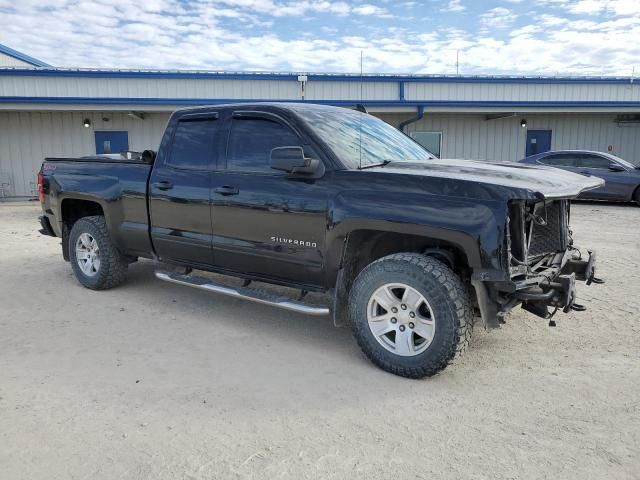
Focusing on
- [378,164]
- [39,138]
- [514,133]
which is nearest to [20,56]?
[39,138]

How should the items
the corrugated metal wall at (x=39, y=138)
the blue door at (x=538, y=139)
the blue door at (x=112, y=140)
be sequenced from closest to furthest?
the corrugated metal wall at (x=39, y=138) → the blue door at (x=112, y=140) → the blue door at (x=538, y=139)

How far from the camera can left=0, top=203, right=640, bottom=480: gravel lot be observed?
268cm

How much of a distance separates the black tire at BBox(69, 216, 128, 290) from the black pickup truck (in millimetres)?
269

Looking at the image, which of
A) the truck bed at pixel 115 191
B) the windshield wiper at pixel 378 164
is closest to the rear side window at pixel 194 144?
the truck bed at pixel 115 191

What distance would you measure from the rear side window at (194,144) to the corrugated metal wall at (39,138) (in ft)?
42.8

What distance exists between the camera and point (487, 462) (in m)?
2.67

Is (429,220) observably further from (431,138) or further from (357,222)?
(431,138)

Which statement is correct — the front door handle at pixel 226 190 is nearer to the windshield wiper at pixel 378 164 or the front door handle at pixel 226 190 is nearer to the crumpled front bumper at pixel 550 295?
the windshield wiper at pixel 378 164

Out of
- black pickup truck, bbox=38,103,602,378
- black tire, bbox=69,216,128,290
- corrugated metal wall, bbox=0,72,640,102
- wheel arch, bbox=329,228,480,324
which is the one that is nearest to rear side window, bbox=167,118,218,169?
black pickup truck, bbox=38,103,602,378

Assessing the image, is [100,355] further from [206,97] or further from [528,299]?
[206,97]

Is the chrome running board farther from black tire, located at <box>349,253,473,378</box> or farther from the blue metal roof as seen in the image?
the blue metal roof

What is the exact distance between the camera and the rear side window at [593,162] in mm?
13430

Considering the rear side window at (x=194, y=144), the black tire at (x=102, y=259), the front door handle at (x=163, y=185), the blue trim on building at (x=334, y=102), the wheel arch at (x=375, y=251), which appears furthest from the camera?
the blue trim on building at (x=334, y=102)

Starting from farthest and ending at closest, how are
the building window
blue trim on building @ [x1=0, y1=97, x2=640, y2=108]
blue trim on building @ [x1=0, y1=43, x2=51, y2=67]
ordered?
blue trim on building @ [x1=0, y1=43, x2=51, y2=67], the building window, blue trim on building @ [x1=0, y1=97, x2=640, y2=108]
